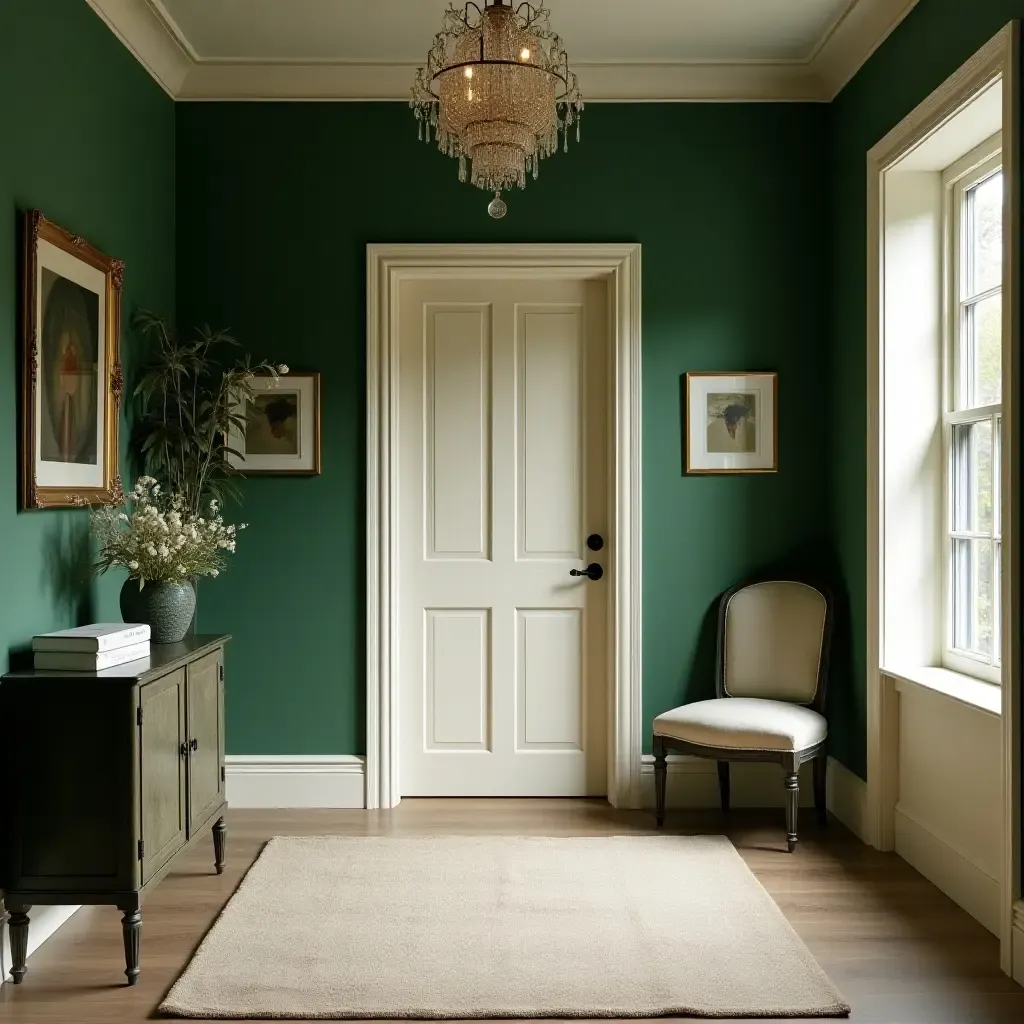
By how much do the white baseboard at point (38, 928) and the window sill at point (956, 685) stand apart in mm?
2811

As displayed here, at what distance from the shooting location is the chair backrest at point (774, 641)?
4348 millimetres

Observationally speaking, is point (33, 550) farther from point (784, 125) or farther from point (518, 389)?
point (784, 125)

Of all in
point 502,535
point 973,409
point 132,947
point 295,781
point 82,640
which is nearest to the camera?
point 132,947

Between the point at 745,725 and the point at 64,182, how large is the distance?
9.78 feet

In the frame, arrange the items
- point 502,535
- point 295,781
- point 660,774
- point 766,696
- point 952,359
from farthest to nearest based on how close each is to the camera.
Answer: point 502,535
point 295,781
point 766,696
point 660,774
point 952,359

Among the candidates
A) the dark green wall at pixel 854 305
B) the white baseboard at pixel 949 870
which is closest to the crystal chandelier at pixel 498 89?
the dark green wall at pixel 854 305

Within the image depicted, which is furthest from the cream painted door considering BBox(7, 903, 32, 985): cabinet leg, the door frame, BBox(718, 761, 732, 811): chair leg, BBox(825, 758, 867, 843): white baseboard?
BBox(7, 903, 32, 985): cabinet leg

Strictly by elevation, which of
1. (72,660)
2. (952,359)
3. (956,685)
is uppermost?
(952,359)

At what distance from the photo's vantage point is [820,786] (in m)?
4.25

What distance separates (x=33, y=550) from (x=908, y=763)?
3.03 m

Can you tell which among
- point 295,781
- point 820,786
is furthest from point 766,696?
point 295,781

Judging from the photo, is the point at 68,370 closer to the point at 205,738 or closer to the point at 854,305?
the point at 205,738

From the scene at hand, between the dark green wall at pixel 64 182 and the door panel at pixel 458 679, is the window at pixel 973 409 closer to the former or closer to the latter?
the door panel at pixel 458 679

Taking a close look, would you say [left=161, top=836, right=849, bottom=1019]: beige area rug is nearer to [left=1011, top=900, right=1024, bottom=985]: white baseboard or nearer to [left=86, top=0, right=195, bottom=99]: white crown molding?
[left=1011, top=900, right=1024, bottom=985]: white baseboard
